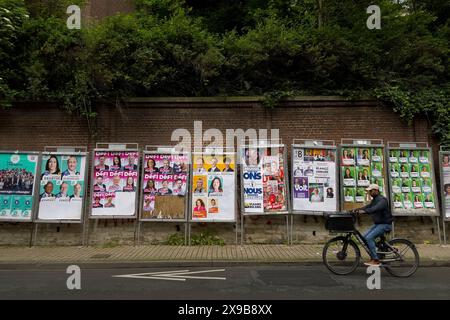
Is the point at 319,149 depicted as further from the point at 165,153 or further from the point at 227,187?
the point at 165,153

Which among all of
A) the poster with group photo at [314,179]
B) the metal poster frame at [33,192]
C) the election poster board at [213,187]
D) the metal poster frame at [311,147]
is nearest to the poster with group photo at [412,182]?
the metal poster frame at [311,147]

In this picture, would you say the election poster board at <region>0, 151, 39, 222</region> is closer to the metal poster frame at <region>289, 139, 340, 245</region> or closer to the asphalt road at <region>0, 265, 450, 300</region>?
the asphalt road at <region>0, 265, 450, 300</region>

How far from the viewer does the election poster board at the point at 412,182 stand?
12164 mm

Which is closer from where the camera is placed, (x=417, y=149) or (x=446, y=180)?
(x=446, y=180)

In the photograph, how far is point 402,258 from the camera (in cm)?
872

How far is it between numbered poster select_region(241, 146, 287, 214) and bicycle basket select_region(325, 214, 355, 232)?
332 centimetres

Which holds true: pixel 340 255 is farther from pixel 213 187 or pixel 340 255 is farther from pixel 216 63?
pixel 216 63

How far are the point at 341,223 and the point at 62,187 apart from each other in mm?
7779

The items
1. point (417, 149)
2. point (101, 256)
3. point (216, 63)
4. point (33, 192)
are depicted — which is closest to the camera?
point (101, 256)

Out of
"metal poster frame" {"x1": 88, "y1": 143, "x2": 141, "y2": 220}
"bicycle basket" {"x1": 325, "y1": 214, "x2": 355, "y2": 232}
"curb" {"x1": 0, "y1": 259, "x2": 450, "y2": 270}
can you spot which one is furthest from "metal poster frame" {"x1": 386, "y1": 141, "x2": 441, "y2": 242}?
"metal poster frame" {"x1": 88, "y1": 143, "x2": 141, "y2": 220}

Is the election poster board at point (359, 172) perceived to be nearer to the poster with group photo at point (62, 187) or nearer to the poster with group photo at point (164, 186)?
the poster with group photo at point (164, 186)

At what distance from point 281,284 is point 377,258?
2.26 meters

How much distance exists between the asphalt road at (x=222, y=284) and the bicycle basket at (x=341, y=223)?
0.95m

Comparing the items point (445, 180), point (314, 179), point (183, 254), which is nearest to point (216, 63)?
point (314, 179)
